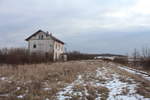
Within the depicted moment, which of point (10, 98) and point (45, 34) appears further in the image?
point (45, 34)

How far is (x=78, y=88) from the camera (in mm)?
7766

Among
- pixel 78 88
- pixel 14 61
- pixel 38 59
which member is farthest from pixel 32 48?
pixel 78 88

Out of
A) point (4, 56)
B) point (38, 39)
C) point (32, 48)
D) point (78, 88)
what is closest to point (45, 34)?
point (38, 39)

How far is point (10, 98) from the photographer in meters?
6.36

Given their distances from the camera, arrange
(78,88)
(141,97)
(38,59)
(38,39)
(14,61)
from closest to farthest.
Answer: (141,97), (78,88), (14,61), (38,59), (38,39)

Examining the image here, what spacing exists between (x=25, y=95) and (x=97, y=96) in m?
2.74

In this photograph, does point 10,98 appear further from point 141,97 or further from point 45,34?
point 45,34

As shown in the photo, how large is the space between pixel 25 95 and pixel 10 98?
56 centimetres

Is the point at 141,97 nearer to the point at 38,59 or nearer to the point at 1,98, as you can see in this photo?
the point at 1,98

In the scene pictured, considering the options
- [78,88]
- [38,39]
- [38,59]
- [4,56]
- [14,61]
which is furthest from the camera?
[38,39]

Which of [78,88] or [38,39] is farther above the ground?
[38,39]

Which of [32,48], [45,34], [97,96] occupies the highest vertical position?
[45,34]

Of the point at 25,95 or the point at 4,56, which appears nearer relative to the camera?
the point at 25,95

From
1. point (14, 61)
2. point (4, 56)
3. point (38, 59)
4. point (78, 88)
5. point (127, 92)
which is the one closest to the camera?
point (127, 92)
